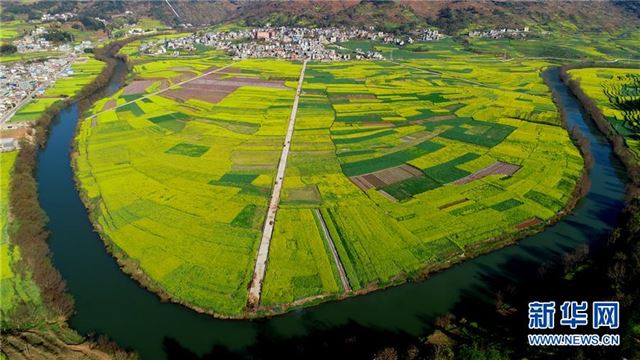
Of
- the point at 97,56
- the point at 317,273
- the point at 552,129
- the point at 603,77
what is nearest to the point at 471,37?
the point at 603,77

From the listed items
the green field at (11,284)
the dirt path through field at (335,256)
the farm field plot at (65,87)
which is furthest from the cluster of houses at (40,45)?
the dirt path through field at (335,256)

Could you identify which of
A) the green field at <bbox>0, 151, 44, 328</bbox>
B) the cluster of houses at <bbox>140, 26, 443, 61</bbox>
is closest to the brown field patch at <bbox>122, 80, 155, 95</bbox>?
the cluster of houses at <bbox>140, 26, 443, 61</bbox>

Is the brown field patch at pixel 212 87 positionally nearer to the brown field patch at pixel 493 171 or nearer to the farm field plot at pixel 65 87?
the farm field plot at pixel 65 87

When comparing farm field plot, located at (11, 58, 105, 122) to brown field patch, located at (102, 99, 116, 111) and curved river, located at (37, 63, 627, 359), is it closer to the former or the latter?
brown field patch, located at (102, 99, 116, 111)

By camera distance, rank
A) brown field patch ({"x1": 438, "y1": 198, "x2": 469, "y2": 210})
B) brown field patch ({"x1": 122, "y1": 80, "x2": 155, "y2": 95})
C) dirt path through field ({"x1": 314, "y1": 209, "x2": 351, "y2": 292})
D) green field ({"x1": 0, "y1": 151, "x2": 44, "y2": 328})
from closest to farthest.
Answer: green field ({"x1": 0, "y1": 151, "x2": 44, "y2": 328}) → dirt path through field ({"x1": 314, "y1": 209, "x2": 351, "y2": 292}) → brown field patch ({"x1": 438, "y1": 198, "x2": 469, "y2": 210}) → brown field patch ({"x1": 122, "y1": 80, "x2": 155, "y2": 95})

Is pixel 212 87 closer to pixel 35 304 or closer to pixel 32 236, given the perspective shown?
pixel 32 236

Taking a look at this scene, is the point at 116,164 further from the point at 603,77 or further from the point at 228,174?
the point at 603,77
